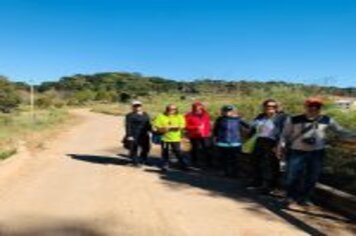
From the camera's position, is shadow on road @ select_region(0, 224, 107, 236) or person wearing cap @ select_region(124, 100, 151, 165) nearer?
shadow on road @ select_region(0, 224, 107, 236)

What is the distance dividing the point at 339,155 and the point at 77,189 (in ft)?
15.1

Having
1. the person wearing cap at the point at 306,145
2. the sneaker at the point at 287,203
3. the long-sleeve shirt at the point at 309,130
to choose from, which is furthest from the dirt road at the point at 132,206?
the long-sleeve shirt at the point at 309,130

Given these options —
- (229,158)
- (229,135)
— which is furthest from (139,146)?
(229,135)

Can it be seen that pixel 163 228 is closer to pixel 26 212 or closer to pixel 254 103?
pixel 26 212

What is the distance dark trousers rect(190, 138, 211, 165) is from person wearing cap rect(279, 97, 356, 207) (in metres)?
4.70

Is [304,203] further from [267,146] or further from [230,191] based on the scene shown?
[230,191]

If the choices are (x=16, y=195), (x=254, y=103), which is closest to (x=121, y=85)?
(x=254, y=103)

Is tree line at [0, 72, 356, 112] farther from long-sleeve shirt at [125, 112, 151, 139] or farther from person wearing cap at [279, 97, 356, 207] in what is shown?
person wearing cap at [279, 97, 356, 207]

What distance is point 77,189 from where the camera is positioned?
12.4m

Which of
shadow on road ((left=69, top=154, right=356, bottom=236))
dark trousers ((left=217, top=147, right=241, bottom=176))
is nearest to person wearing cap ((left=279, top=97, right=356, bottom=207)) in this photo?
shadow on road ((left=69, top=154, right=356, bottom=236))

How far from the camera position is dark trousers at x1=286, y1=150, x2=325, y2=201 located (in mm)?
10531

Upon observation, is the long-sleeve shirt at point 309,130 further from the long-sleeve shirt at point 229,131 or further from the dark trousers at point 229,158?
the dark trousers at point 229,158

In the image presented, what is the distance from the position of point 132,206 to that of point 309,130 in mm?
2901

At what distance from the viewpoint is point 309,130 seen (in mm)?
10367
